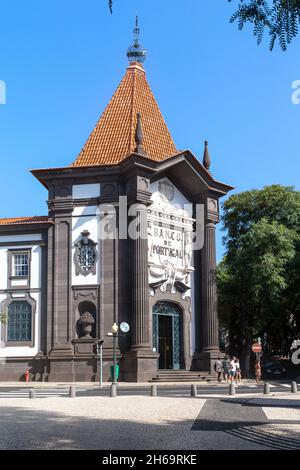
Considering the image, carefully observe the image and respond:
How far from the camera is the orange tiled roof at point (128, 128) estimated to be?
43438 mm

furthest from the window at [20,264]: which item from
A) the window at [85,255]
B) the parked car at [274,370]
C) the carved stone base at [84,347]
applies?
the parked car at [274,370]

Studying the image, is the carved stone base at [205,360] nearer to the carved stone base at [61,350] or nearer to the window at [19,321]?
the carved stone base at [61,350]

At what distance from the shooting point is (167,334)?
41844 millimetres

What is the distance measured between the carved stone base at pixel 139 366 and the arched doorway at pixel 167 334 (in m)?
2.69

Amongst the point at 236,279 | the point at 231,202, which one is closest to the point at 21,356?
the point at 236,279

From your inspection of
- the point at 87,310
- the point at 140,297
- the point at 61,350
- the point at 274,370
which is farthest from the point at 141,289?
the point at 274,370

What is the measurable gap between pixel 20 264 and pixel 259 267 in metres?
15.0

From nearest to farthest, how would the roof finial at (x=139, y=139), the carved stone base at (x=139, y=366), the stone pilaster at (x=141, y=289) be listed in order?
the carved stone base at (x=139, y=366) < the stone pilaster at (x=141, y=289) < the roof finial at (x=139, y=139)

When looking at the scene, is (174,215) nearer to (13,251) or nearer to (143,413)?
(13,251)

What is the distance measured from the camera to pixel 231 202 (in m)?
48.4

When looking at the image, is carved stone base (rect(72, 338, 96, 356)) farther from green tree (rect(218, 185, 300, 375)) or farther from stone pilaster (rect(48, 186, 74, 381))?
green tree (rect(218, 185, 300, 375))

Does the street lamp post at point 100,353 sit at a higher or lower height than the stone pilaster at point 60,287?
lower

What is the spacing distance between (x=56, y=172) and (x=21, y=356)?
11.4 metres

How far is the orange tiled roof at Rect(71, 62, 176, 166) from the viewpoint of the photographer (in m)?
43.4
